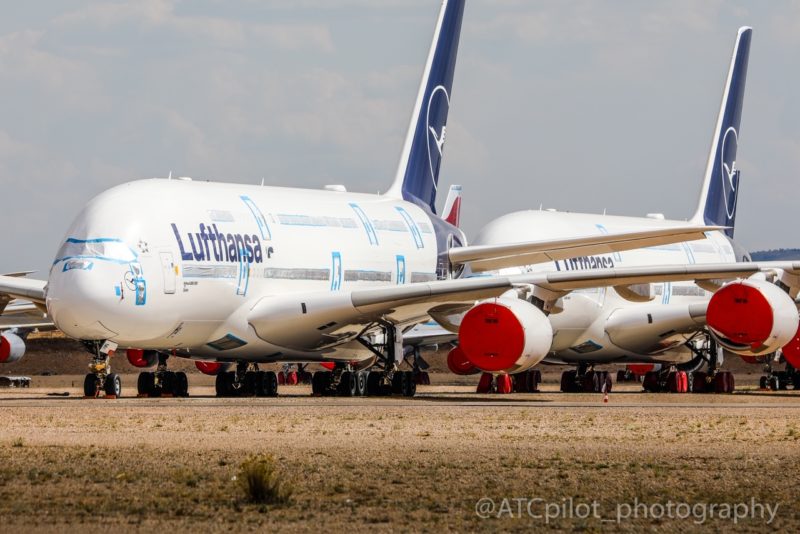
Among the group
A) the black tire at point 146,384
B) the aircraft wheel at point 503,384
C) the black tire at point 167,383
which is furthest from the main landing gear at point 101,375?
the aircraft wheel at point 503,384

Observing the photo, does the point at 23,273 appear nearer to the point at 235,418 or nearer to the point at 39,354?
the point at 235,418

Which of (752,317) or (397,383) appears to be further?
(397,383)

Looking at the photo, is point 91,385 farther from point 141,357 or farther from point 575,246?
point 575,246

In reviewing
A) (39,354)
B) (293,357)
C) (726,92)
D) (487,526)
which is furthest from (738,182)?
(39,354)

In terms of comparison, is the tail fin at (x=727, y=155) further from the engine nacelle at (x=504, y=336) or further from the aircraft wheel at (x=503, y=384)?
the engine nacelle at (x=504, y=336)

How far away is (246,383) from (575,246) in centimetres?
721

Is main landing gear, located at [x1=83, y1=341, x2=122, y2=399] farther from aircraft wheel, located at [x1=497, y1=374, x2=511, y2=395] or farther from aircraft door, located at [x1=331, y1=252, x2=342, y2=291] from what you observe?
aircraft wheel, located at [x1=497, y1=374, x2=511, y2=395]

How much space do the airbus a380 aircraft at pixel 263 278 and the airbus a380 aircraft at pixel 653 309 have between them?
74 centimetres

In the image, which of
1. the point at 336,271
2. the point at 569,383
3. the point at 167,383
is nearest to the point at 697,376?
the point at 569,383

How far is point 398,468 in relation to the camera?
13570mm

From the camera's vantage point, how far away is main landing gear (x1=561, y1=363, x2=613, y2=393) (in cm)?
3778

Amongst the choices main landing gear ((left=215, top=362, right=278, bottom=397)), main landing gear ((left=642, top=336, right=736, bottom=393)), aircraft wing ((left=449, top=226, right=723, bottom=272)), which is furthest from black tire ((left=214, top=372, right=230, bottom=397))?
main landing gear ((left=642, top=336, right=736, bottom=393))

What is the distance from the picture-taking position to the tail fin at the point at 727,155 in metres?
42.6

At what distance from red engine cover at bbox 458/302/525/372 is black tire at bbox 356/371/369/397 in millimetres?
3735
